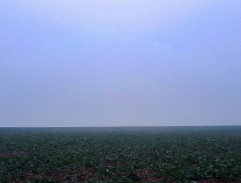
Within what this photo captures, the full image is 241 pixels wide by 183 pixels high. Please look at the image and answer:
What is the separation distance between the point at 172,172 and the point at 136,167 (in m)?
3.15

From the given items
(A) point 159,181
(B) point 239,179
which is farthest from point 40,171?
(B) point 239,179

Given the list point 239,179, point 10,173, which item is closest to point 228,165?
point 239,179

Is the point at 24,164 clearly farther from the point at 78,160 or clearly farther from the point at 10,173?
the point at 78,160

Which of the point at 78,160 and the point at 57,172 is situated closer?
the point at 57,172

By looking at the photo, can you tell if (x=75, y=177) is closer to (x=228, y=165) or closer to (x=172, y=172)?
(x=172, y=172)

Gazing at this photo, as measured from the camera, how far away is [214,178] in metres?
13.3

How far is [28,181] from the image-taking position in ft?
41.0

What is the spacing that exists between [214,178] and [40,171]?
11.1m

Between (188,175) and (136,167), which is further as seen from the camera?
(136,167)

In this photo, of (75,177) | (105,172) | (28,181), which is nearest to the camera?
(28,181)

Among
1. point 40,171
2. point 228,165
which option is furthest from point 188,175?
point 40,171

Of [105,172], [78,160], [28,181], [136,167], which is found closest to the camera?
[28,181]

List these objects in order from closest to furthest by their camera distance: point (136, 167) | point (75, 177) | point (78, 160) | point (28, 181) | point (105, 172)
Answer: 1. point (28, 181)
2. point (75, 177)
3. point (105, 172)
4. point (136, 167)
5. point (78, 160)

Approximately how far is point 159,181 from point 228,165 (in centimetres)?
586
